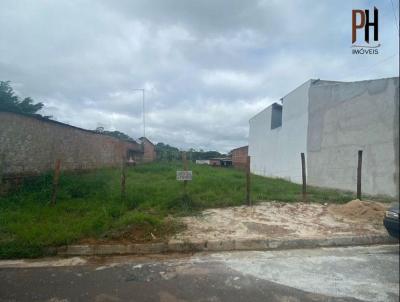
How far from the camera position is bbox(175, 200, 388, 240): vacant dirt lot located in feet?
16.7

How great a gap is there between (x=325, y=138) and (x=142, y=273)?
1108cm

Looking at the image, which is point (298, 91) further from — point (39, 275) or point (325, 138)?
point (39, 275)

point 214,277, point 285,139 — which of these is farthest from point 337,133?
point 214,277

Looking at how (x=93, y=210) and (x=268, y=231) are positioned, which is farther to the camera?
(x=93, y=210)

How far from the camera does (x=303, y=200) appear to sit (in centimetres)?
806

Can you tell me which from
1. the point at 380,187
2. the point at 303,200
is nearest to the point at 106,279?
the point at 303,200

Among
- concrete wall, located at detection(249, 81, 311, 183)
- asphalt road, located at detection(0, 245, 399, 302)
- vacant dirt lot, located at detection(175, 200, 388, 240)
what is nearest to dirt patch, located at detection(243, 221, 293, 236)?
vacant dirt lot, located at detection(175, 200, 388, 240)

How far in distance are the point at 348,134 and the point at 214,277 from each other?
977 centimetres

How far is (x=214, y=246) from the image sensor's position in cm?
464

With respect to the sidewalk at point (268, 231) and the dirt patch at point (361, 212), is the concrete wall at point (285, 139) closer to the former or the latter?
the dirt patch at point (361, 212)

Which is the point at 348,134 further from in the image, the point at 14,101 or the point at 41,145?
the point at 14,101

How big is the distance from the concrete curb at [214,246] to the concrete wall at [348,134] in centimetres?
437

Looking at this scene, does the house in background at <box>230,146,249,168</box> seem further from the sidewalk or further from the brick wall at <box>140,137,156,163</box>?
the sidewalk

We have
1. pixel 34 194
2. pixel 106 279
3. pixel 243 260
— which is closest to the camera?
pixel 106 279
